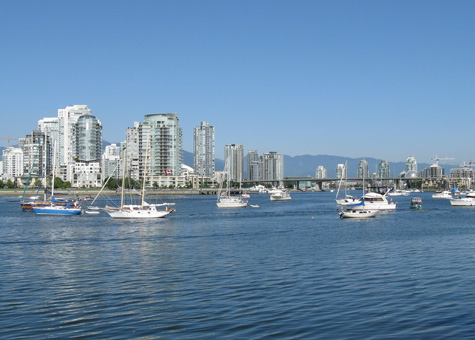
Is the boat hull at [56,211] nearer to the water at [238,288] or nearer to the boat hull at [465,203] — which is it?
the water at [238,288]

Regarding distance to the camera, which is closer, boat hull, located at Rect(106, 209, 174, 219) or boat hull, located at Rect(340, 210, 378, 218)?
boat hull, located at Rect(340, 210, 378, 218)

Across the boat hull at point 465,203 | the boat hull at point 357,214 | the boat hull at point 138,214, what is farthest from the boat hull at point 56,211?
the boat hull at point 465,203

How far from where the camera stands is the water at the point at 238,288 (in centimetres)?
2044

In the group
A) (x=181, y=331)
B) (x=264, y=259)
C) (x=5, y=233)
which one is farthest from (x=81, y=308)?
(x=5, y=233)

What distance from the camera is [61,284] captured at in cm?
2889

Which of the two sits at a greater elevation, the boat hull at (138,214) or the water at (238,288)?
the boat hull at (138,214)

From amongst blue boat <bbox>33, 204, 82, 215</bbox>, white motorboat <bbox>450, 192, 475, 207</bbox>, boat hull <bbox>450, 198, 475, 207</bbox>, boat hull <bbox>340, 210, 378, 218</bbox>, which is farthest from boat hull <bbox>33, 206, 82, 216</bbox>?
white motorboat <bbox>450, 192, 475, 207</bbox>

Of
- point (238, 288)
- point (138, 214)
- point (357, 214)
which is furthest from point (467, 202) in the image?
point (238, 288)

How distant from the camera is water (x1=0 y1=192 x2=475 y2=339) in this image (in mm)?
20438

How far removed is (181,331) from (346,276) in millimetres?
13257

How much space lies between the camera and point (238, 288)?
2730 cm

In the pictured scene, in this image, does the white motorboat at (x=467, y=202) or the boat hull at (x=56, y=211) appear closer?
the boat hull at (x=56, y=211)

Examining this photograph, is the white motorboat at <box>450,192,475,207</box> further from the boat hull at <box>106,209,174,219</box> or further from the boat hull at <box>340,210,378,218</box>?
the boat hull at <box>106,209,174,219</box>

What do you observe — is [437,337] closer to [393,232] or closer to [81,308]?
[81,308]
